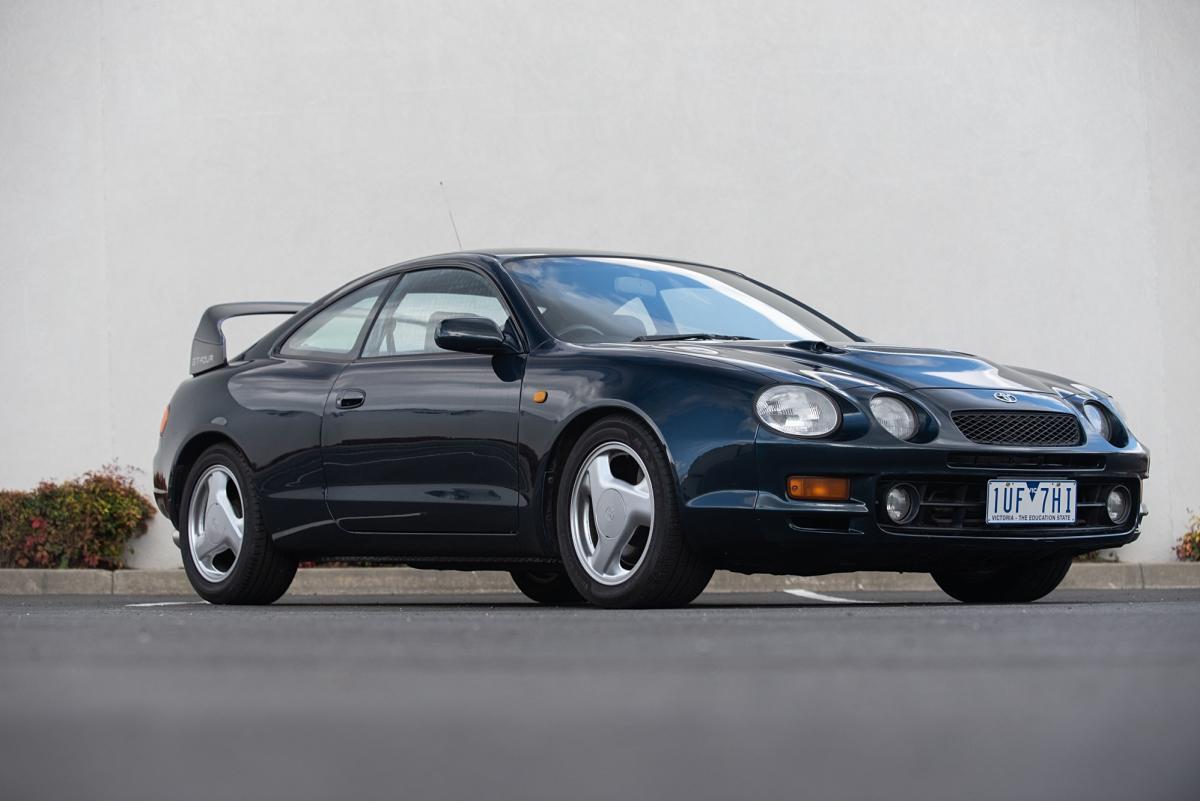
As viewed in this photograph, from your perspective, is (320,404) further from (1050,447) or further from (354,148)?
(354,148)

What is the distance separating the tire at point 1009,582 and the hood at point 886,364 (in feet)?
2.37

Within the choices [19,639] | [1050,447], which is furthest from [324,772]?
[1050,447]

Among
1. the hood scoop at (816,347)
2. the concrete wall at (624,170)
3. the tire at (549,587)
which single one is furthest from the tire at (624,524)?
the concrete wall at (624,170)

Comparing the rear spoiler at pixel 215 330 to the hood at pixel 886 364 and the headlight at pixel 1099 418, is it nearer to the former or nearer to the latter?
the hood at pixel 886 364

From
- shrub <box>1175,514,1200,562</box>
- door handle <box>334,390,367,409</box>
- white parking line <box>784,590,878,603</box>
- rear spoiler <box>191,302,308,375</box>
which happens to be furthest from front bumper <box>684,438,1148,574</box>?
shrub <box>1175,514,1200,562</box>

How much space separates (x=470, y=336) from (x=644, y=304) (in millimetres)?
865

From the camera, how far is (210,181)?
1527 centimetres

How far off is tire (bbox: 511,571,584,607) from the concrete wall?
6.41 metres

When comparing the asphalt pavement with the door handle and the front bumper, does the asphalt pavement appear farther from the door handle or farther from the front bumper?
the door handle

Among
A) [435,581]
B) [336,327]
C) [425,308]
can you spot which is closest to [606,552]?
[425,308]

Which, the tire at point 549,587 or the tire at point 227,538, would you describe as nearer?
the tire at point 227,538

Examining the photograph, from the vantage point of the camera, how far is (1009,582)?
7.43m

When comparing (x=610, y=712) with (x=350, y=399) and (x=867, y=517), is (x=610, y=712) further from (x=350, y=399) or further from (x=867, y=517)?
(x=350, y=399)

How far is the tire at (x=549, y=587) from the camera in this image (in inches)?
331
